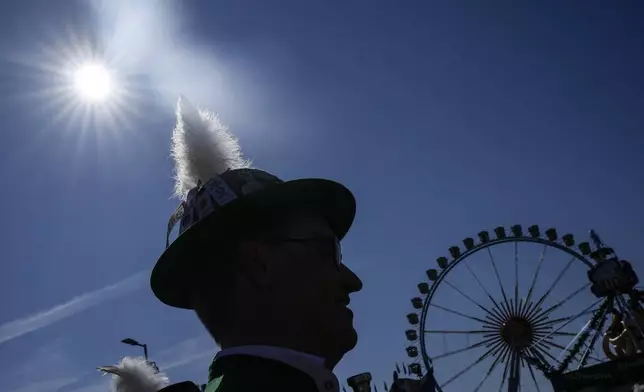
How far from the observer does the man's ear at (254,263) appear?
215 centimetres

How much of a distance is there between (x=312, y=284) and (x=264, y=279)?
18cm

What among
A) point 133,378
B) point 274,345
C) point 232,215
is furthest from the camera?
point 133,378

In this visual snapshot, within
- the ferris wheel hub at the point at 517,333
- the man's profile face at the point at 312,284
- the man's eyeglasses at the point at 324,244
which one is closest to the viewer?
the man's profile face at the point at 312,284

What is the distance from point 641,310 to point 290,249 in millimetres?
23109

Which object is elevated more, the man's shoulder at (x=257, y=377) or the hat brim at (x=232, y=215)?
the hat brim at (x=232, y=215)

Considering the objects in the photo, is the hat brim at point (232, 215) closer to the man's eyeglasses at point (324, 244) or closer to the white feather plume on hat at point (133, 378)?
the man's eyeglasses at point (324, 244)

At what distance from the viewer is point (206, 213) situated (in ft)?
7.47

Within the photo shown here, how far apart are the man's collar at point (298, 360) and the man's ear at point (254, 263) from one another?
0.87ft

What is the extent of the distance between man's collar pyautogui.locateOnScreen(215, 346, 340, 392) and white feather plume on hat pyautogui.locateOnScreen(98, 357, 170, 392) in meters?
1.23

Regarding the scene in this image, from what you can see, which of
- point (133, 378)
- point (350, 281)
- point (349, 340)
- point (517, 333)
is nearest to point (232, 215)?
point (350, 281)

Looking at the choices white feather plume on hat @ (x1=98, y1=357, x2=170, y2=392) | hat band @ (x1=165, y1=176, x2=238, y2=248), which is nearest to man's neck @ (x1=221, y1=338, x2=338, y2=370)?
hat band @ (x1=165, y1=176, x2=238, y2=248)

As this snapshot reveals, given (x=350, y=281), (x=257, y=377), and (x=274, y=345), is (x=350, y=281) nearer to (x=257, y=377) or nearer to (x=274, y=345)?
(x=274, y=345)

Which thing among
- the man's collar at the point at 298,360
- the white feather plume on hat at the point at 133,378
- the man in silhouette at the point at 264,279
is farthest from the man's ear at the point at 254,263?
the white feather plume on hat at the point at 133,378

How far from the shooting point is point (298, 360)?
195 cm
